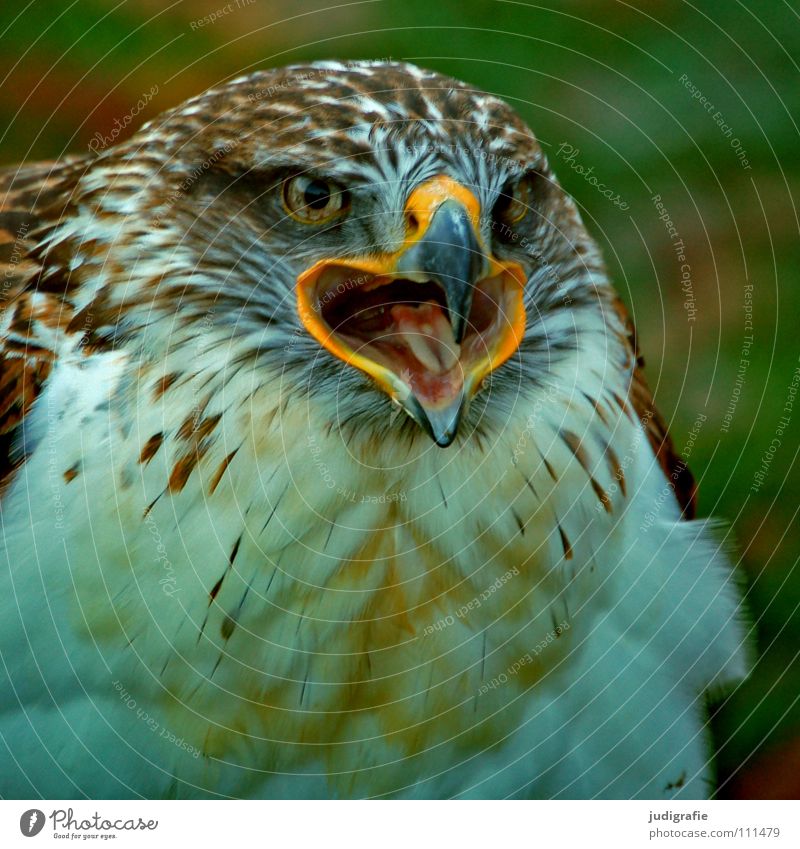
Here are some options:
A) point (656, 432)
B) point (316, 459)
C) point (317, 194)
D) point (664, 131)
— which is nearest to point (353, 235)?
point (317, 194)

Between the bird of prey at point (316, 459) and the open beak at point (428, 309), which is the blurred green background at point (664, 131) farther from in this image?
the open beak at point (428, 309)

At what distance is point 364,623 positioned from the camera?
95 cm

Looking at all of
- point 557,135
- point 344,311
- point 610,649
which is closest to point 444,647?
point 610,649

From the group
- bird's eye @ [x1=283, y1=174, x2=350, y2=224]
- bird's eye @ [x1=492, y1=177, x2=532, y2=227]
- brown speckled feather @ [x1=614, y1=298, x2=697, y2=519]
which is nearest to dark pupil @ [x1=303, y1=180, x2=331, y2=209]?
bird's eye @ [x1=283, y1=174, x2=350, y2=224]

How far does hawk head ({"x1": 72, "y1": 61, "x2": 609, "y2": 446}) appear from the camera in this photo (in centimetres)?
83

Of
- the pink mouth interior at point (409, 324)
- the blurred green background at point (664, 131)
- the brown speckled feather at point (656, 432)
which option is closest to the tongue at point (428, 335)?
the pink mouth interior at point (409, 324)

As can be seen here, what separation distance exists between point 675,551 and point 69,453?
566mm

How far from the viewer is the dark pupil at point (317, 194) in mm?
840

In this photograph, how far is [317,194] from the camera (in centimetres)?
84

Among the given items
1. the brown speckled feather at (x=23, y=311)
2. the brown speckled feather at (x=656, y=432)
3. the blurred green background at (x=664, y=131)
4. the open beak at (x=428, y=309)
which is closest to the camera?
the open beak at (x=428, y=309)

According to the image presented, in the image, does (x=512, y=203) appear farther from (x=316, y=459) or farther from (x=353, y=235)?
(x=316, y=459)

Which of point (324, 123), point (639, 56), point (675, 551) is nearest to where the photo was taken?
point (324, 123)

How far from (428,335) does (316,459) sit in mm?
137

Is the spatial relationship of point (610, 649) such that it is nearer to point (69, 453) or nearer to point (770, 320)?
point (69, 453)
